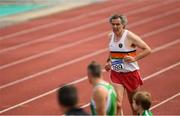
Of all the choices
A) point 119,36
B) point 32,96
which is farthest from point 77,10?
point 119,36

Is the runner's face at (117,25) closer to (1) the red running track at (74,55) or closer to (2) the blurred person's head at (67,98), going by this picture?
(1) the red running track at (74,55)

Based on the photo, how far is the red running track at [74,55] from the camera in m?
12.5

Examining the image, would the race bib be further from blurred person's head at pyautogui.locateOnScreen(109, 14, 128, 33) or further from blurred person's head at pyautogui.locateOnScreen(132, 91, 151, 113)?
blurred person's head at pyautogui.locateOnScreen(132, 91, 151, 113)

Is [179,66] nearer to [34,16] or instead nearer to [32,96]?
[32,96]

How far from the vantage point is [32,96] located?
12.7 meters

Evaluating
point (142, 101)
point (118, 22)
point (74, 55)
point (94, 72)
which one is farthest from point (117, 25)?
point (74, 55)

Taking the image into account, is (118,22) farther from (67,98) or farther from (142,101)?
(67,98)

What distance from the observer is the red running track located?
492 inches

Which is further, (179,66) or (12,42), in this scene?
(12,42)

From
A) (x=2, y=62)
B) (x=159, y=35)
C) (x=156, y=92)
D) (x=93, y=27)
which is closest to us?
(x=156, y=92)

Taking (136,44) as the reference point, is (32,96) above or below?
below

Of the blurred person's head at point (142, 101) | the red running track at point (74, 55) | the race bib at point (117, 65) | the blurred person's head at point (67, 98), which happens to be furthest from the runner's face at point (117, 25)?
the blurred person's head at point (67, 98)

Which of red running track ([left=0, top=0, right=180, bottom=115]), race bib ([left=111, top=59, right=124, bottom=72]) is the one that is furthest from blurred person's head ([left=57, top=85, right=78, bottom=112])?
red running track ([left=0, top=0, right=180, bottom=115])

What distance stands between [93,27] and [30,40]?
2.61 m
